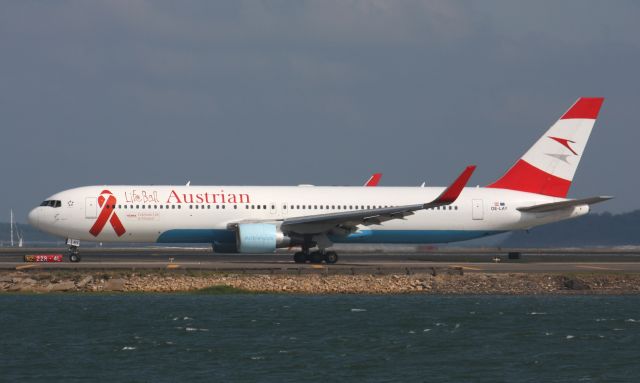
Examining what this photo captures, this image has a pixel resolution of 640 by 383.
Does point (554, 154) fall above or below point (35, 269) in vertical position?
above

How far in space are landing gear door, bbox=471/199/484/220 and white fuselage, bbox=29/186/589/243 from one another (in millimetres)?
61

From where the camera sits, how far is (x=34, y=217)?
6406cm

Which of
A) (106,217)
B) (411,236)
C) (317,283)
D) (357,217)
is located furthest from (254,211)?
(317,283)

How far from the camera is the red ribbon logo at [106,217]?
206 feet

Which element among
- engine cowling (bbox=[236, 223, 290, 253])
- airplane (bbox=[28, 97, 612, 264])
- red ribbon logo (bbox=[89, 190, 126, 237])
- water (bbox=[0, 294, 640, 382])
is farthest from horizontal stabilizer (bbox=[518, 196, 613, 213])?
red ribbon logo (bbox=[89, 190, 126, 237])

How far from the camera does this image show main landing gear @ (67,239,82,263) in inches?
2456

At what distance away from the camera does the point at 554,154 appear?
70188 mm

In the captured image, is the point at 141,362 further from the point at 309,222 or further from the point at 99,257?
the point at 99,257

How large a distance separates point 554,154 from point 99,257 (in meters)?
29.0

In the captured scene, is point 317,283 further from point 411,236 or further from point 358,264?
point 411,236

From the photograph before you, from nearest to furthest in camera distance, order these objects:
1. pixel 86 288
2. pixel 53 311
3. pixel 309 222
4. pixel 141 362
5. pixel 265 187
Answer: pixel 141 362 → pixel 53 311 → pixel 86 288 → pixel 309 222 → pixel 265 187

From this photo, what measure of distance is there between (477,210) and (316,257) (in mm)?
10696

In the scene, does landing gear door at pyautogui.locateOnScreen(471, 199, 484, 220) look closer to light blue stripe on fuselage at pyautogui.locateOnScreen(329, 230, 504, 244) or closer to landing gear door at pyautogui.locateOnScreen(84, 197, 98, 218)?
light blue stripe on fuselage at pyautogui.locateOnScreen(329, 230, 504, 244)

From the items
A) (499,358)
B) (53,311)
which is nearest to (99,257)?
Result: (53,311)
